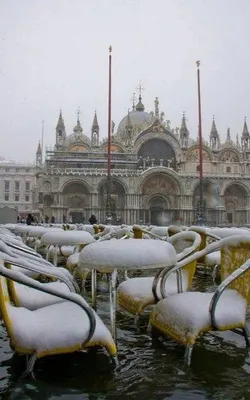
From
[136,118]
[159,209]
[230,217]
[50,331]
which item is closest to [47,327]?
[50,331]

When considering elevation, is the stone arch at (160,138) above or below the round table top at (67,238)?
above

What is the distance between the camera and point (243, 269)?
3.06m

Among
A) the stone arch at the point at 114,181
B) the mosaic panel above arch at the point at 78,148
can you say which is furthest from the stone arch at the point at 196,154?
the mosaic panel above arch at the point at 78,148

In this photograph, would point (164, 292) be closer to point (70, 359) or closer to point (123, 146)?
point (70, 359)

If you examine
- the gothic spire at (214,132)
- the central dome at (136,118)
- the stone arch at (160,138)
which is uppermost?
the central dome at (136,118)

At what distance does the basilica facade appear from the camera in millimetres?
40344

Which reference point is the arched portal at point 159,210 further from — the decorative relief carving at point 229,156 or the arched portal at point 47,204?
the arched portal at point 47,204

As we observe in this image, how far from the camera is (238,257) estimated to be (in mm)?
3424

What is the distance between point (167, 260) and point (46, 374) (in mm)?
1166

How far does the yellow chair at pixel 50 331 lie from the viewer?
8.63 ft

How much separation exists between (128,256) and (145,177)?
38259 millimetres

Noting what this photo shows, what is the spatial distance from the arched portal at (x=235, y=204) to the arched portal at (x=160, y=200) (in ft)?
20.1

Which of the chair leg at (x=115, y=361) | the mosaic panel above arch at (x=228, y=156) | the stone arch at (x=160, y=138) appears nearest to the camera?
the chair leg at (x=115, y=361)

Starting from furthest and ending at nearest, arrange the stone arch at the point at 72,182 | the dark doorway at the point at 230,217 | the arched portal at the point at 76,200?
the dark doorway at the point at 230,217 → the arched portal at the point at 76,200 → the stone arch at the point at 72,182
